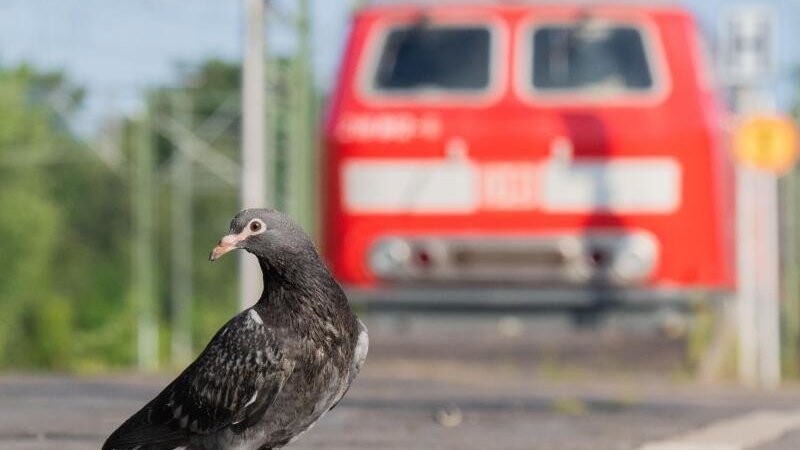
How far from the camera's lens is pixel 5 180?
6706cm

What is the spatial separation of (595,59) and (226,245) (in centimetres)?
1000

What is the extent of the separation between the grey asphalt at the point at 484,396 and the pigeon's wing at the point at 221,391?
1801mm

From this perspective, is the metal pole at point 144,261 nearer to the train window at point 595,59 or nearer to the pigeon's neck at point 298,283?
the train window at point 595,59

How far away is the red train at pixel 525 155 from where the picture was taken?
16.0 metres

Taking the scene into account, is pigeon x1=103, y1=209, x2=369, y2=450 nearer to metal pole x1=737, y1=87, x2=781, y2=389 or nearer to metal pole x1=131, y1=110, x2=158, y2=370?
metal pole x1=737, y1=87, x2=781, y2=389

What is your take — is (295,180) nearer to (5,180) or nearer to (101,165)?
(5,180)

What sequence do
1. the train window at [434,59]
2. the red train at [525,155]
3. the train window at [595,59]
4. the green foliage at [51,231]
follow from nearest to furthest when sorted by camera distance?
the red train at [525,155] < the train window at [595,59] < the train window at [434,59] < the green foliage at [51,231]

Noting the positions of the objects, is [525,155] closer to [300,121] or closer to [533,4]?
[533,4]

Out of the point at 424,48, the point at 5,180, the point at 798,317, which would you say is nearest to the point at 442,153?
the point at 424,48

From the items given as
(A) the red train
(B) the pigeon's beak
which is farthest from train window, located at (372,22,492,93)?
(B) the pigeon's beak

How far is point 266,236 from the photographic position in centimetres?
686

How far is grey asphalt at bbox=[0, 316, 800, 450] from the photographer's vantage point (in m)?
9.95

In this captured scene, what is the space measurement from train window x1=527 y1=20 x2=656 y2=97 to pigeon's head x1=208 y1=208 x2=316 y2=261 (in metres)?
9.66

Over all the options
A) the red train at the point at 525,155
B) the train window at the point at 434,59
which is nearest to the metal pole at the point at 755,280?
the red train at the point at 525,155
